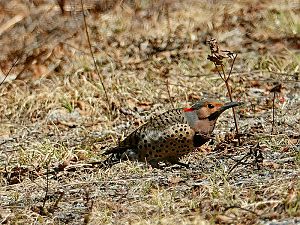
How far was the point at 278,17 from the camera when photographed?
11648 millimetres

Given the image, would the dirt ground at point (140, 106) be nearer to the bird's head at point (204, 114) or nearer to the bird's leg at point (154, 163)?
the bird's leg at point (154, 163)

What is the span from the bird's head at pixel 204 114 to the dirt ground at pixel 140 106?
0.94ft

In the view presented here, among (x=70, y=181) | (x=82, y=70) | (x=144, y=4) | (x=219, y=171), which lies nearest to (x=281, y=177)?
(x=219, y=171)

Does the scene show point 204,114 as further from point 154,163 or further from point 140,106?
point 140,106

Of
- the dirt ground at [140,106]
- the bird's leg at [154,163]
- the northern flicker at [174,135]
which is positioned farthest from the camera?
the bird's leg at [154,163]

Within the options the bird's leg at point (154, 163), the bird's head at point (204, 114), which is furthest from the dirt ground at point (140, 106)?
the bird's head at point (204, 114)

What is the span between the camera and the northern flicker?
6656 millimetres

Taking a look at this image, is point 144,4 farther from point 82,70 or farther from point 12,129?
point 12,129

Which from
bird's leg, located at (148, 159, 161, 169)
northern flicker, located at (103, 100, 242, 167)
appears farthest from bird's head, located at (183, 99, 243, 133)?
bird's leg, located at (148, 159, 161, 169)

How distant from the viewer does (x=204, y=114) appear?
6793 mm

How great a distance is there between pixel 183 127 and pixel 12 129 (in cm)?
296

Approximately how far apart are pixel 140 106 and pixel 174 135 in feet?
9.12

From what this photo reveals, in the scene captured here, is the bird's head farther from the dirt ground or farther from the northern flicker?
the dirt ground

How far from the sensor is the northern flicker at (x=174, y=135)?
21.8 feet
